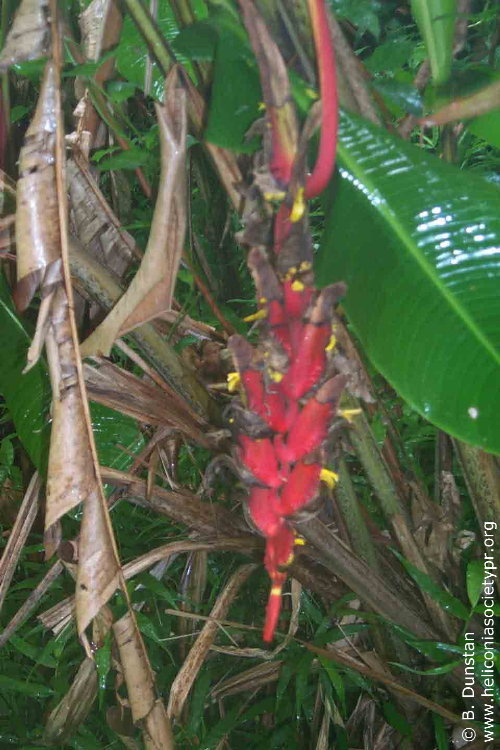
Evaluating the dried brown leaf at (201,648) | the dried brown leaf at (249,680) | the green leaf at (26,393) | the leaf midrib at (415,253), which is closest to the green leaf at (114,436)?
the green leaf at (26,393)

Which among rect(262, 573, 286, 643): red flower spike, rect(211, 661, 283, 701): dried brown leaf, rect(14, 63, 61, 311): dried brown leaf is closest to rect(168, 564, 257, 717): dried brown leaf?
rect(211, 661, 283, 701): dried brown leaf

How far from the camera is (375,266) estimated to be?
1.50ft

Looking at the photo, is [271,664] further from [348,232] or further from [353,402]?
[348,232]

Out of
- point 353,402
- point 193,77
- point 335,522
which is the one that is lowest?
point 335,522

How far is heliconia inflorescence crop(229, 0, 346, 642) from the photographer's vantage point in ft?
1.15

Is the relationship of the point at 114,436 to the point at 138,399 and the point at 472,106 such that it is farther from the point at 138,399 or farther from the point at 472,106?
the point at 472,106

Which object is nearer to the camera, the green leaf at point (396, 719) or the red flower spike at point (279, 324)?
the red flower spike at point (279, 324)

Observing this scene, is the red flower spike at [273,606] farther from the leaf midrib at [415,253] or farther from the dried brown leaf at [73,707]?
the dried brown leaf at [73,707]

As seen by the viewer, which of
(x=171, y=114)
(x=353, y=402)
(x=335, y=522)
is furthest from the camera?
(x=335, y=522)

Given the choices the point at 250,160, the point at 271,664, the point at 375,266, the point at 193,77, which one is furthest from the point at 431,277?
the point at 271,664

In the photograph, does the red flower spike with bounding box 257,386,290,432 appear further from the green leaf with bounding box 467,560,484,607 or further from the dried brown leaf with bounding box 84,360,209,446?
the green leaf with bounding box 467,560,484,607

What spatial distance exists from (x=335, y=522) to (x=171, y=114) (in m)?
0.42

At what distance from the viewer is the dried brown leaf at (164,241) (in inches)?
16.2

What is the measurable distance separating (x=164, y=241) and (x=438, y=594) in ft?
1.40
